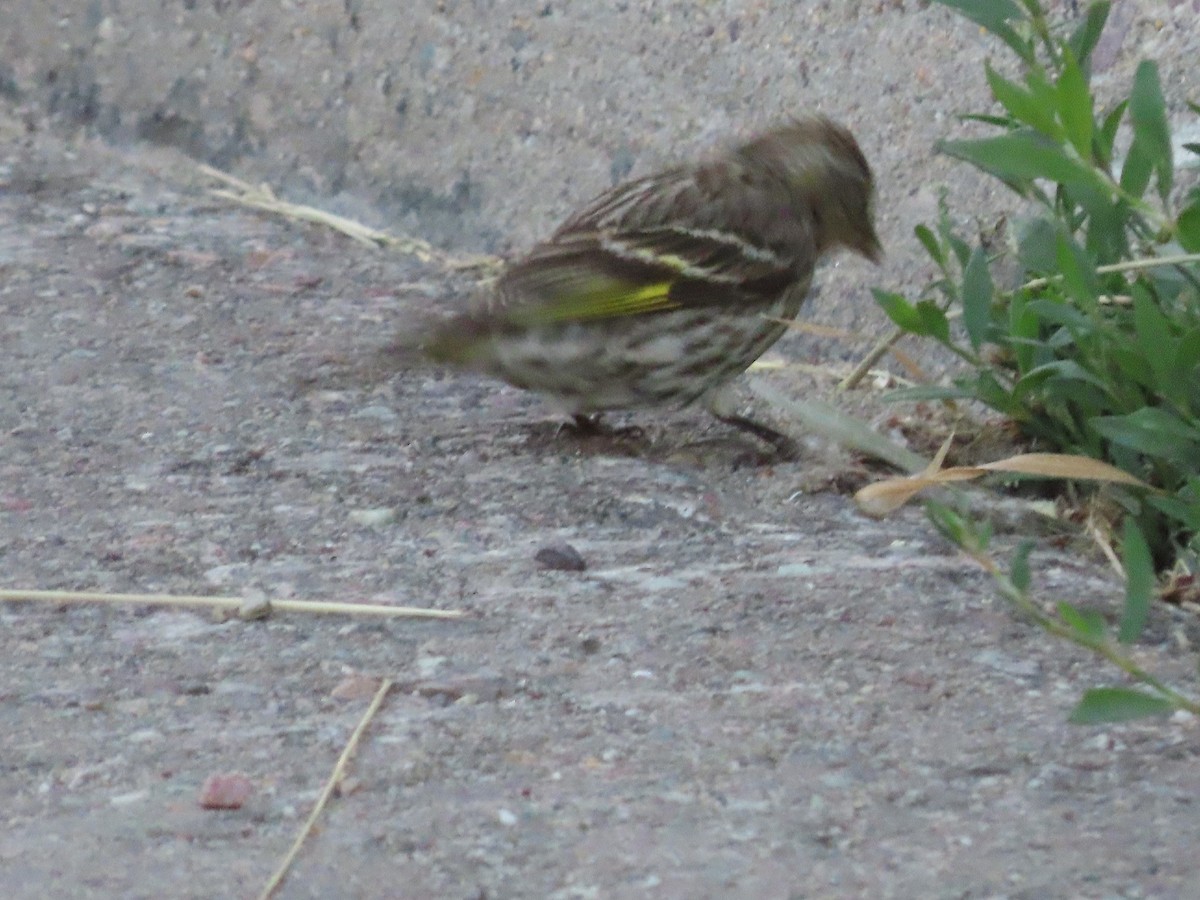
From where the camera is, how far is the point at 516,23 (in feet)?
14.2

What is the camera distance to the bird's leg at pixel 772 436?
3227mm

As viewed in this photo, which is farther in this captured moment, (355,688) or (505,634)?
(505,634)

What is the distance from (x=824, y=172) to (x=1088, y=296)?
1197 millimetres

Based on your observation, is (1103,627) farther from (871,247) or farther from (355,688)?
(871,247)

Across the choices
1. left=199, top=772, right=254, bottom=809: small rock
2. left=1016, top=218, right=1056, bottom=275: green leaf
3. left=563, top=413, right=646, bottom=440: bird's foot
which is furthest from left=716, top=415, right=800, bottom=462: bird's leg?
left=199, top=772, right=254, bottom=809: small rock

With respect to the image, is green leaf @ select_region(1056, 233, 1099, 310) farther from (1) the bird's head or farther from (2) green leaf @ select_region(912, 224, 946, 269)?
(1) the bird's head

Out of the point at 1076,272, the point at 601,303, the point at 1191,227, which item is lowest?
the point at 601,303

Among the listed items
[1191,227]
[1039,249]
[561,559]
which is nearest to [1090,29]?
[1039,249]

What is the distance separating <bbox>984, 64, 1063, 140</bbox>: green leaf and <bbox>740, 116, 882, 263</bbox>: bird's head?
1524 mm

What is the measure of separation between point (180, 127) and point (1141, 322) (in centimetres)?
309

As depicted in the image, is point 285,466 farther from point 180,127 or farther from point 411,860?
point 180,127

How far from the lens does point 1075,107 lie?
2.01 meters

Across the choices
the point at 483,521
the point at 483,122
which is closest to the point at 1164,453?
the point at 483,521

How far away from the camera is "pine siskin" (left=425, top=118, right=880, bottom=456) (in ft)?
10.6
